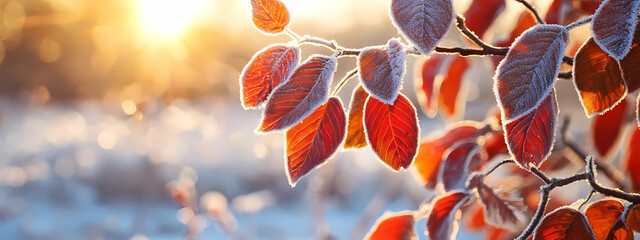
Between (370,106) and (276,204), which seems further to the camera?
(276,204)

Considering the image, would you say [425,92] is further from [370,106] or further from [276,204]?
[276,204]

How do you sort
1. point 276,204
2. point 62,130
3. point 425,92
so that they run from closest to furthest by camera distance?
point 425,92 < point 276,204 < point 62,130

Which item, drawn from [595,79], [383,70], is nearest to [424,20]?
[383,70]

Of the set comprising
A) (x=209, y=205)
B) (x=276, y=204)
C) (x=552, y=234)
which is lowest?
(x=552, y=234)

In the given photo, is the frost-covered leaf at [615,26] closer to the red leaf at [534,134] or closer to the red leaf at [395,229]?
the red leaf at [534,134]

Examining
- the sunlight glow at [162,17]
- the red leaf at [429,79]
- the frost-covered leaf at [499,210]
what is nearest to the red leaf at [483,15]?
the red leaf at [429,79]

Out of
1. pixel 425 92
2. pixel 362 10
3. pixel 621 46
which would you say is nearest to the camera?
pixel 621 46

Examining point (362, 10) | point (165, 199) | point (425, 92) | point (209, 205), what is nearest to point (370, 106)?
point (425, 92)
